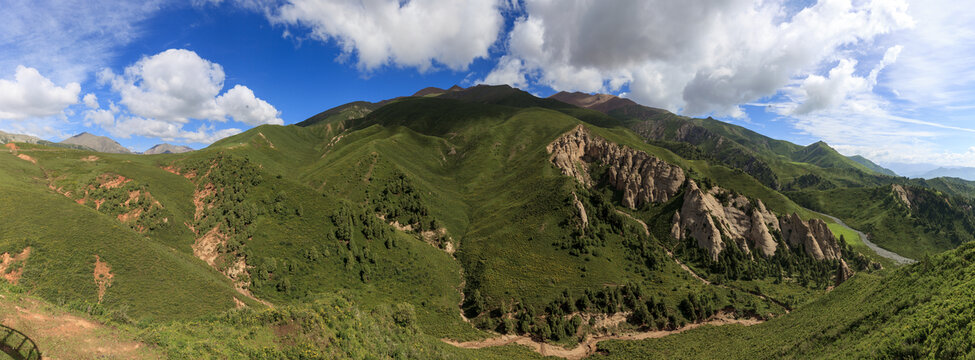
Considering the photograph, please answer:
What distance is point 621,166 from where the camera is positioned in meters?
134

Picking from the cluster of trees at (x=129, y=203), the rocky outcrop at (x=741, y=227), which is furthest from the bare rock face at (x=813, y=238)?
the cluster of trees at (x=129, y=203)

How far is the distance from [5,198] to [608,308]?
112 meters

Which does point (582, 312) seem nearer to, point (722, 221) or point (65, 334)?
point (722, 221)

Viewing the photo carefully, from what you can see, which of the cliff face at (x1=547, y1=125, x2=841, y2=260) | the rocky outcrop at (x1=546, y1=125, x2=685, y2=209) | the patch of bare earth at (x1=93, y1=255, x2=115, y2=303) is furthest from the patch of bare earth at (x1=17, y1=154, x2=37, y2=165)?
the rocky outcrop at (x1=546, y1=125, x2=685, y2=209)

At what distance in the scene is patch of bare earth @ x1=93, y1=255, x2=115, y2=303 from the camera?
43.1 metres

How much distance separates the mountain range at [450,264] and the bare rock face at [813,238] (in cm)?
56

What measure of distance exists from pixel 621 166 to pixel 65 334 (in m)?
146

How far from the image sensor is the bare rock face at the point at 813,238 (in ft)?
304

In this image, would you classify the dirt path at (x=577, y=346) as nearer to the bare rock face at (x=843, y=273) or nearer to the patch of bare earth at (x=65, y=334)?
the bare rock face at (x=843, y=273)

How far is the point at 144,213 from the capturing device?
65.6 meters

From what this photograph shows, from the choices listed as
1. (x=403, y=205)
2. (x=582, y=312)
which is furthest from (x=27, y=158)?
(x=582, y=312)

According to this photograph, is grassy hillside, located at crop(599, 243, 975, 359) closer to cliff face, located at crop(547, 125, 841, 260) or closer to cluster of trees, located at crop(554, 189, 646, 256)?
cluster of trees, located at crop(554, 189, 646, 256)

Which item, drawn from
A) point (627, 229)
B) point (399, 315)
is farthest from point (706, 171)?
point (399, 315)

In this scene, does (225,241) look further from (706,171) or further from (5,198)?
(706,171)
